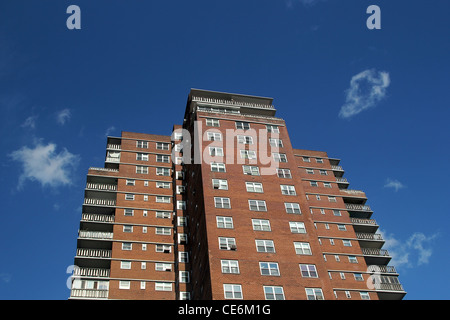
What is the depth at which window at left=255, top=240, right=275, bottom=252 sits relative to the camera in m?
47.4

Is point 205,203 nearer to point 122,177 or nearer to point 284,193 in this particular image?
point 284,193

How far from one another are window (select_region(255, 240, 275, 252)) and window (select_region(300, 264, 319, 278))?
3.44 meters

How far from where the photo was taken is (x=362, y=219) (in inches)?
2778

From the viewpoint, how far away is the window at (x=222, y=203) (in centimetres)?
5099

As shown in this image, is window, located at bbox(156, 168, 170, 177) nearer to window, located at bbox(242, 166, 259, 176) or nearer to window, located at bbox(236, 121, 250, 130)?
window, located at bbox(236, 121, 250, 130)

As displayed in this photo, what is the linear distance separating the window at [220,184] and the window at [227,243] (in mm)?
6945

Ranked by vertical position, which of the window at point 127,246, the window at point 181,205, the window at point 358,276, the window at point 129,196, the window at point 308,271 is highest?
the window at point 129,196

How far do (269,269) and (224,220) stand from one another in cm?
A: 726

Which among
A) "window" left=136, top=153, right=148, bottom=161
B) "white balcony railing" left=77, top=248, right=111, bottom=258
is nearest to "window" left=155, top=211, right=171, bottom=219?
"white balcony railing" left=77, top=248, right=111, bottom=258

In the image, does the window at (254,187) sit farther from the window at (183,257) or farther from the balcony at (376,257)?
the balcony at (376,257)

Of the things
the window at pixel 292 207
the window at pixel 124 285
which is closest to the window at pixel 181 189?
the window at pixel 124 285

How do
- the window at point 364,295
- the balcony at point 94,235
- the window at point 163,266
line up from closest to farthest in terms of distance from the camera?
the balcony at point 94,235 → the window at point 163,266 → the window at point 364,295
